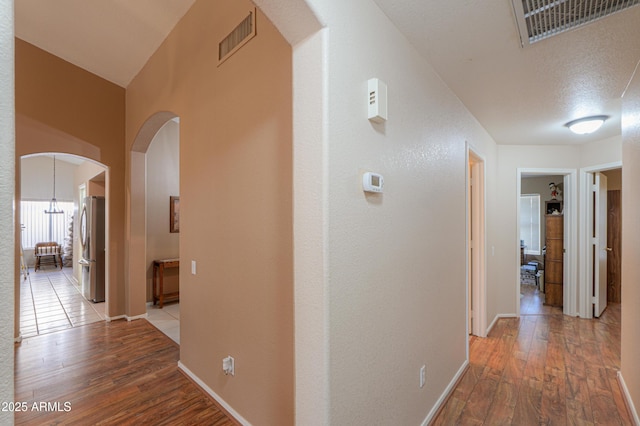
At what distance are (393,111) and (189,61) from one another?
2.07 metres

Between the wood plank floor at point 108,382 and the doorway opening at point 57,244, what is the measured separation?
103cm

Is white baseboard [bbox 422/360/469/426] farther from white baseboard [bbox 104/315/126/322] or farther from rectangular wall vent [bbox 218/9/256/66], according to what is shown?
white baseboard [bbox 104/315/126/322]

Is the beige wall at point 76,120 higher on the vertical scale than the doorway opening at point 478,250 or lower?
higher

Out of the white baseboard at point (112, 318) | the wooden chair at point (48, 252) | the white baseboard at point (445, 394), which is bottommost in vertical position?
the white baseboard at point (112, 318)

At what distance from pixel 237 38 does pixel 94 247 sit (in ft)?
15.2

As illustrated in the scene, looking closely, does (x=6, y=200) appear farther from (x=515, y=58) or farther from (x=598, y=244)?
(x=598, y=244)

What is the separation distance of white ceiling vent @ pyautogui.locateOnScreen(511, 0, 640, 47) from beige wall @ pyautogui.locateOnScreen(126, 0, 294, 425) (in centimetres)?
129

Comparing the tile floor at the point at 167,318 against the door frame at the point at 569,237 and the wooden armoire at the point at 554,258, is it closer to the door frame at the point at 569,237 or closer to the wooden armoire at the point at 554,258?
the door frame at the point at 569,237

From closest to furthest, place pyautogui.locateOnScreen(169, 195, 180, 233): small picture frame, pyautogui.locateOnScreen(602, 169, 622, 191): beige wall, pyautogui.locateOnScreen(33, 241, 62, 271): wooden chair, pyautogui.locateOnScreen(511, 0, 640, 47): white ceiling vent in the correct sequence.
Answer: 1. pyautogui.locateOnScreen(511, 0, 640, 47): white ceiling vent
2. pyautogui.locateOnScreen(602, 169, 622, 191): beige wall
3. pyautogui.locateOnScreen(169, 195, 180, 233): small picture frame
4. pyautogui.locateOnScreen(33, 241, 62, 271): wooden chair

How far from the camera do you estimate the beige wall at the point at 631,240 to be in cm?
205

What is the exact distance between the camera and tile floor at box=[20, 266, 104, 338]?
3.96m

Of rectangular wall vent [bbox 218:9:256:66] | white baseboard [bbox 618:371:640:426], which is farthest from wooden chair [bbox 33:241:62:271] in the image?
white baseboard [bbox 618:371:640:426]

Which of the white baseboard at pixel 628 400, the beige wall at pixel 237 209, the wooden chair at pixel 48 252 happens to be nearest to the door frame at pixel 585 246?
the white baseboard at pixel 628 400

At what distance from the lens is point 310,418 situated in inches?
47.9
